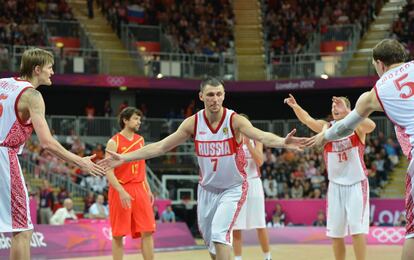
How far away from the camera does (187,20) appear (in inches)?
1252

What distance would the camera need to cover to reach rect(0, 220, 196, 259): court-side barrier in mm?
14859

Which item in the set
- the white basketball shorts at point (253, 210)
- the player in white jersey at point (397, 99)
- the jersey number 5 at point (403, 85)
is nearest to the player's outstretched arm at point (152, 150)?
the player in white jersey at point (397, 99)

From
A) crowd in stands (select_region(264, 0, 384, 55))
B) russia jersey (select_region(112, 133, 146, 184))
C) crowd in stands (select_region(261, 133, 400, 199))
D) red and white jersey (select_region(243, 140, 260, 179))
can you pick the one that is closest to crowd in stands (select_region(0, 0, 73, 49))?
crowd in stands (select_region(264, 0, 384, 55))

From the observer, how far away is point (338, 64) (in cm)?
2908

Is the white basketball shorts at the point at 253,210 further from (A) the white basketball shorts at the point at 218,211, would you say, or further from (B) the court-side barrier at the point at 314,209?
(B) the court-side barrier at the point at 314,209

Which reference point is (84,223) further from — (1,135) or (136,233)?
(1,135)

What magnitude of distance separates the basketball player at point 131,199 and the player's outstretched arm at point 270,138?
2.87m

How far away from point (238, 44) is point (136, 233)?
22.7 metres

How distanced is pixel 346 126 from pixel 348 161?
3.42 m

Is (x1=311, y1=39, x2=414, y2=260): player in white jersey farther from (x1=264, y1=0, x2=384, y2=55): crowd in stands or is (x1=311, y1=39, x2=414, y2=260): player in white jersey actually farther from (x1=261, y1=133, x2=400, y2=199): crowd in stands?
(x1=264, y1=0, x2=384, y2=55): crowd in stands

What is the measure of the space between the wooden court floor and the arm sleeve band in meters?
6.86

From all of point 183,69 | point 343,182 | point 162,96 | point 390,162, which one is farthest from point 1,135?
point 162,96

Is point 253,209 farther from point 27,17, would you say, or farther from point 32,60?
point 27,17

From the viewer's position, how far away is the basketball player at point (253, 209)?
470 inches
